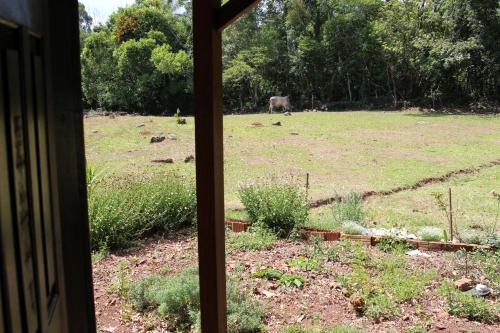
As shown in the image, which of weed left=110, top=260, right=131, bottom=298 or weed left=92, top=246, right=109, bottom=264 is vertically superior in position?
weed left=92, top=246, right=109, bottom=264

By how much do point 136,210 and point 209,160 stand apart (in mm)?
2755

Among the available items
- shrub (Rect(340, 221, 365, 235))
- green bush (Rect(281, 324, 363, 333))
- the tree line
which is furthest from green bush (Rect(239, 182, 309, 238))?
the tree line

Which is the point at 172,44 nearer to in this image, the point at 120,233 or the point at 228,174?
the point at 228,174

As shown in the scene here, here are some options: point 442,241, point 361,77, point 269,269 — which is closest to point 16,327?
point 269,269

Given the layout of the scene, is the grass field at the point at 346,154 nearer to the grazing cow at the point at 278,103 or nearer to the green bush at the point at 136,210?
the green bush at the point at 136,210

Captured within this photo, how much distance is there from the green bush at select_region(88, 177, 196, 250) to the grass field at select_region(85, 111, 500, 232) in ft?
2.25

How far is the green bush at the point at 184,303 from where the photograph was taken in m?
2.84

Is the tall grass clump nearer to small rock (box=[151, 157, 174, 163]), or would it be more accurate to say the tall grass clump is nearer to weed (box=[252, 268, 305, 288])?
weed (box=[252, 268, 305, 288])

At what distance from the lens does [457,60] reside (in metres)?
13.0

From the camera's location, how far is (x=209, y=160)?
1589 millimetres

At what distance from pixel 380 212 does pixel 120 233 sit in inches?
110

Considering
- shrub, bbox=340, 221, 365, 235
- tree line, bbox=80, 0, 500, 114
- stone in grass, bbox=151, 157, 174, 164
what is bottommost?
shrub, bbox=340, 221, 365, 235

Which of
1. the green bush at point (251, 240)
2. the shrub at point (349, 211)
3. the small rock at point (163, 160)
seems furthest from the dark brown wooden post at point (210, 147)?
the small rock at point (163, 160)

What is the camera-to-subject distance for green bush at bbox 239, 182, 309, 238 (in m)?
4.27
